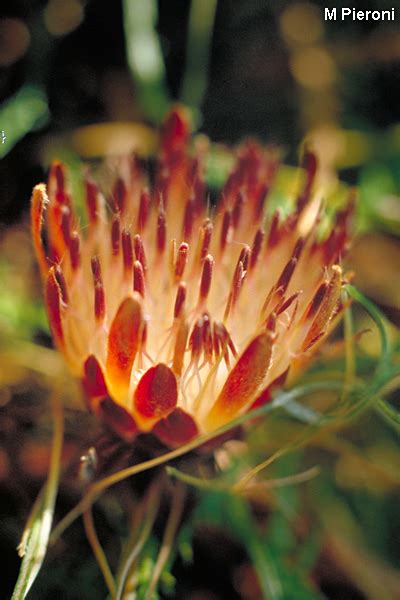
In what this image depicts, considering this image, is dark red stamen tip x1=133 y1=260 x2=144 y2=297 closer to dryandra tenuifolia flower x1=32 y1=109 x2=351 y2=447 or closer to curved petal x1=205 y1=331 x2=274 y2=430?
dryandra tenuifolia flower x1=32 y1=109 x2=351 y2=447

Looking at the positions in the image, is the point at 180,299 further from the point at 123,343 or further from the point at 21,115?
the point at 21,115

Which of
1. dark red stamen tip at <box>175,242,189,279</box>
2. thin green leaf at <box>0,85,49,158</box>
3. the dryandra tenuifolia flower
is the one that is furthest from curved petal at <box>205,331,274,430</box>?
thin green leaf at <box>0,85,49,158</box>

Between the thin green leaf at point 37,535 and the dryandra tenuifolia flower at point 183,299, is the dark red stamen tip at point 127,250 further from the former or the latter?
the thin green leaf at point 37,535

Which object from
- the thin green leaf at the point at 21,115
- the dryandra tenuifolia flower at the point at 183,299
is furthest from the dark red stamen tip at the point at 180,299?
the thin green leaf at the point at 21,115

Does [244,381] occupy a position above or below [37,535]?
above

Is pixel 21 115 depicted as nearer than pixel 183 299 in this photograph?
No

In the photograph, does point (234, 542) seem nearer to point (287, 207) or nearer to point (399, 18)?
point (287, 207)

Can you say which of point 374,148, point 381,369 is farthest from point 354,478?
point 374,148

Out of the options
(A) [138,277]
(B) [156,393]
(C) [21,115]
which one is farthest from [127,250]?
(C) [21,115]
